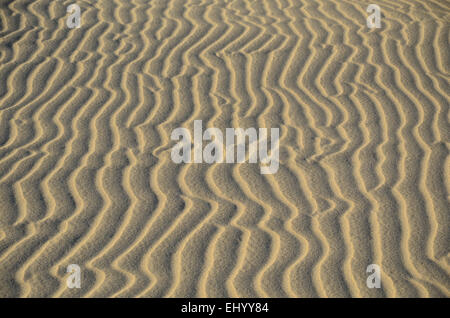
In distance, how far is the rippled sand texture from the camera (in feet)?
11.5

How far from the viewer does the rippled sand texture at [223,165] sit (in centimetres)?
350

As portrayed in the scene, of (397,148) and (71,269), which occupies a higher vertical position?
(397,148)

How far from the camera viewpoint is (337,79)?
5809 millimetres

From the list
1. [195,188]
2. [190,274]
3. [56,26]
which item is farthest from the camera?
[56,26]

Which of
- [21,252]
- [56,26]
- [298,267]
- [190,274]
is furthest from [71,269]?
[56,26]

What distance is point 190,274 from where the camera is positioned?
3443 millimetres

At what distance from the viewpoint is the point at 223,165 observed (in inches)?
178

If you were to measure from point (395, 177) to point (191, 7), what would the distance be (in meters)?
4.22

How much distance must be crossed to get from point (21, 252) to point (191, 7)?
4788mm

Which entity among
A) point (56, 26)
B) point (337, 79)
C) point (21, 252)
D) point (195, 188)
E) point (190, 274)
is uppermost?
point (56, 26)

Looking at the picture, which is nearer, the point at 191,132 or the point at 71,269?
the point at 71,269
